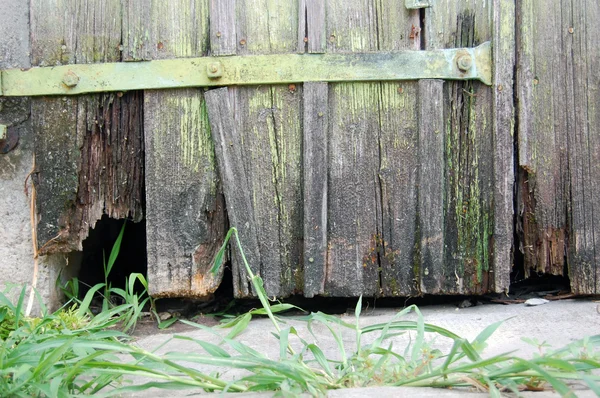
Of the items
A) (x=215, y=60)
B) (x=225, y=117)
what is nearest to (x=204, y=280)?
(x=225, y=117)

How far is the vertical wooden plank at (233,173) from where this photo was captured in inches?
90.8

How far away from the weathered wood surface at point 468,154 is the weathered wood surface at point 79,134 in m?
1.08

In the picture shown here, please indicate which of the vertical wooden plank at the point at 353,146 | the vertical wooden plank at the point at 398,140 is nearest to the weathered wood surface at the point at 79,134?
the vertical wooden plank at the point at 353,146

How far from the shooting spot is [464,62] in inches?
90.0

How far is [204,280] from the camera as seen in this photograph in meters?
2.37

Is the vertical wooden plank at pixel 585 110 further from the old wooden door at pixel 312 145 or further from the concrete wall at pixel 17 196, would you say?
the concrete wall at pixel 17 196

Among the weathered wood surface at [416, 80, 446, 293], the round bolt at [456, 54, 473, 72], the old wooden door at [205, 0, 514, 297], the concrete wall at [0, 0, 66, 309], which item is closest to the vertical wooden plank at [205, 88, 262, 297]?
the old wooden door at [205, 0, 514, 297]

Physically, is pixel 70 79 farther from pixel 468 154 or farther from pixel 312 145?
pixel 468 154

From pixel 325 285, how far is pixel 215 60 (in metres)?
0.87

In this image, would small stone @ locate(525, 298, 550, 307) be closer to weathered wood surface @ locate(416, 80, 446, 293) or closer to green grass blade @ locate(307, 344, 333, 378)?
weathered wood surface @ locate(416, 80, 446, 293)

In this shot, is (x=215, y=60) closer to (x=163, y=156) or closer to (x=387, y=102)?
(x=163, y=156)

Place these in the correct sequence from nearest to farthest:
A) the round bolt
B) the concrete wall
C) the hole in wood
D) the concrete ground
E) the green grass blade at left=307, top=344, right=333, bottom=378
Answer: the green grass blade at left=307, top=344, right=333, bottom=378
the concrete ground
the round bolt
the concrete wall
the hole in wood

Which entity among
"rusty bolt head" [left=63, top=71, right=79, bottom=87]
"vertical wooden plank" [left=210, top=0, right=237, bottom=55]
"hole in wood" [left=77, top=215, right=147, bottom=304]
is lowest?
"hole in wood" [left=77, top=215, right=147, bottom=304]

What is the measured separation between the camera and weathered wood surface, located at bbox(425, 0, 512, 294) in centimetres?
231
